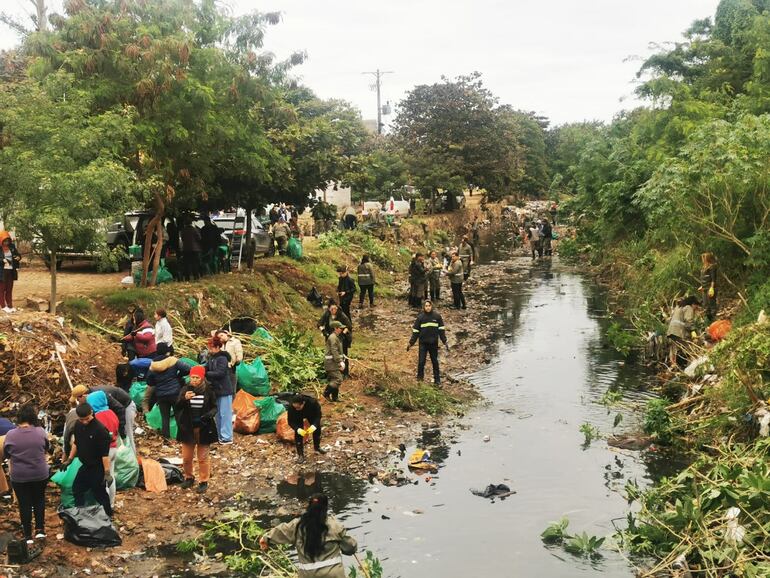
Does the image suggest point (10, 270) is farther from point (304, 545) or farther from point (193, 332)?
point (304, 545)

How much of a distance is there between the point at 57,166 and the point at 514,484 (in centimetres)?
915

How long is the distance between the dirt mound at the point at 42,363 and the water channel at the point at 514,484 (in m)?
3.82

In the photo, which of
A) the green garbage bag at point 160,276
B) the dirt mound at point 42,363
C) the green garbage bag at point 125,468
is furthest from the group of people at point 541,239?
the green garbage bag at point 125,468

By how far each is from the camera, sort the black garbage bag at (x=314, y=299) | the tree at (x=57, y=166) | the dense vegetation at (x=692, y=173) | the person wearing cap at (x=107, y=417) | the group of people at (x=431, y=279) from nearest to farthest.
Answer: the person wearing cap at (x=107, y=417)
the tree at (x=57, y=166)
the dense vegetation at (x=692, y=173)
the black garbage bag at (x=314, y=299)
the group of people at (x=431, y=279)

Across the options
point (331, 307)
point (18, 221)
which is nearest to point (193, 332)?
point (331, 307)

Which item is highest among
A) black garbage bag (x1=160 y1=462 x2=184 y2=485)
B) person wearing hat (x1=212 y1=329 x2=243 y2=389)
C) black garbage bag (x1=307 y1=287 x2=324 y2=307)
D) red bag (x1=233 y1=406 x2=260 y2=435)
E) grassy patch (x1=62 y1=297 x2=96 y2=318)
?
grassy patch (x1=62 y1=297 x2=96 y2=318)

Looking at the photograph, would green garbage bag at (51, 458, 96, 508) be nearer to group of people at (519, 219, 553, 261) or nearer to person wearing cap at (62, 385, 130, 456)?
person wearing cap at (62, 385, 130, 456)

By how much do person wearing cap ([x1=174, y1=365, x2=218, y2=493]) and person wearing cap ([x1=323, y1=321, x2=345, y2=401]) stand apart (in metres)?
3.45

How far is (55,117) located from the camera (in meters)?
13.5

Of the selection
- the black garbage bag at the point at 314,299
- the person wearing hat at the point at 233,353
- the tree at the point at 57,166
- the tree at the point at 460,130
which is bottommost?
the black garbage bag at the point at 314,299

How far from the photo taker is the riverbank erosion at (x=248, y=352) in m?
9.02

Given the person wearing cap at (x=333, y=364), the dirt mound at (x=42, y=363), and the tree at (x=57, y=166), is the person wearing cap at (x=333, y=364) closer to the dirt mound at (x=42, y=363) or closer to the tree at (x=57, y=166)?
the dirt mound at (x=42, y=363)

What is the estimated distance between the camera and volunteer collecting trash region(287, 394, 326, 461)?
11.2m

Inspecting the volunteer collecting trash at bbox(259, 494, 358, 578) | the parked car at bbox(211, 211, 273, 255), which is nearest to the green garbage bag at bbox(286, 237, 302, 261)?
the parked car at bbox(211, 211, 273, 255)
